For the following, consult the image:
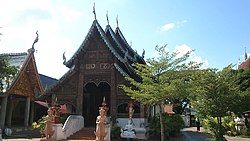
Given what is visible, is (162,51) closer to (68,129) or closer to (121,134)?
(121,134)

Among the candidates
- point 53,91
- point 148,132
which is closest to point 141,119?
point 148,132

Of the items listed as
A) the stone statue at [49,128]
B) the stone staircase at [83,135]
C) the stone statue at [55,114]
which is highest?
the stone statue at [55,114]

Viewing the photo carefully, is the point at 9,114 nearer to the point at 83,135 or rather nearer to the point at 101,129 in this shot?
the point at 83,135

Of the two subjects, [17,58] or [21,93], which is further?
[17,58]

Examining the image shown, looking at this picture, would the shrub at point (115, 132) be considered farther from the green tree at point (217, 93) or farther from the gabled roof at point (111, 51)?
the green tree at point (217, 93)

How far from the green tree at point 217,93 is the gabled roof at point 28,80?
13.3 metres

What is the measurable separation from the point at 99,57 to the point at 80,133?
544 cm

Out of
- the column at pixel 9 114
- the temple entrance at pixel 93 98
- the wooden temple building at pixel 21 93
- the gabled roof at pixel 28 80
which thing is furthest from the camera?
the column at pixel 9 114

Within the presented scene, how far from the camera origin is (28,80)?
27.3m

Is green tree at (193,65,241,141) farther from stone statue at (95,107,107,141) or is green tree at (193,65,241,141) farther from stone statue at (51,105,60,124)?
stone statue at (51,105,60,124)

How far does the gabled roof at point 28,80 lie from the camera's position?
83.9 feet

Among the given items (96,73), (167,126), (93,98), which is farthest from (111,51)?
(167,126)

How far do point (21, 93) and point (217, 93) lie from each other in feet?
50.1

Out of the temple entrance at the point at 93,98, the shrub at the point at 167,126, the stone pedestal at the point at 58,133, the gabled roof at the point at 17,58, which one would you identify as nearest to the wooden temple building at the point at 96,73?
the temple entrance at the point at 93,98
